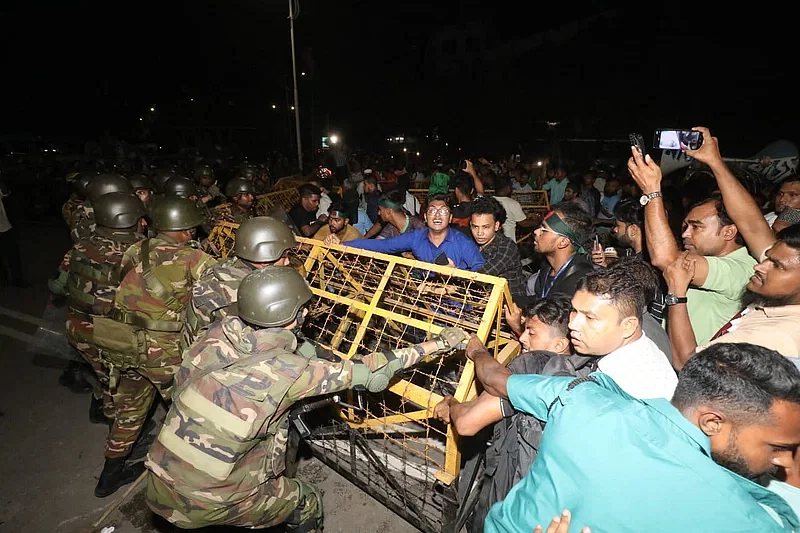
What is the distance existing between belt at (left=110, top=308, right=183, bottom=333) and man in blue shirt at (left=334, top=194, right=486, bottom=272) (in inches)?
66.8

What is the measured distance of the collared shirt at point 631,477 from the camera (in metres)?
1.15

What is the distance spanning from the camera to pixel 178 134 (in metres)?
28.6

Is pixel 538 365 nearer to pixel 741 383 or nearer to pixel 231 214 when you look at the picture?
pixel 741 383

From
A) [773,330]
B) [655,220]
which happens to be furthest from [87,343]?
[773,330]

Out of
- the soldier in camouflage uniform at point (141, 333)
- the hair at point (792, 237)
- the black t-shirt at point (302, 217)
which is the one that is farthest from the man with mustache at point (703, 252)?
the black t-shirt at point (302, 217)

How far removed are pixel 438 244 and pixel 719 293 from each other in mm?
2232

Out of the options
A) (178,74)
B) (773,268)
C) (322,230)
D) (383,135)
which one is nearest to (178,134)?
(178,74)

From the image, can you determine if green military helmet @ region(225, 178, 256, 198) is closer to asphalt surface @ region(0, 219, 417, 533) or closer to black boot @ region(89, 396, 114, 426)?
asphalt surface @ region(0, 219, 417, 533)

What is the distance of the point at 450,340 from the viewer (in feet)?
8.05

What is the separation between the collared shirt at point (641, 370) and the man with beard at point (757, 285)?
0.48 meters

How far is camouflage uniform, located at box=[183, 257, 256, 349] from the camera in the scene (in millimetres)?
3012

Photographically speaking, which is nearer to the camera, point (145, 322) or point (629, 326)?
point (629, 326)

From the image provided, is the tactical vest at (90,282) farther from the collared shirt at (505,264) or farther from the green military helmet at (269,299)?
the collared shirt at (505,264)

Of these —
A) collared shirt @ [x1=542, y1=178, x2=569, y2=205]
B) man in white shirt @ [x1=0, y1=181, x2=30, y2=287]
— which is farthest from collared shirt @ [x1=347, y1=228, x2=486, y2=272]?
man in white shirt @ [x1=0, y1=181, x2=30, y2=287]
